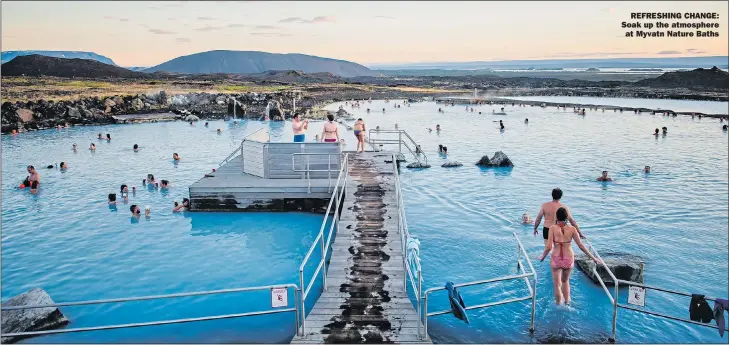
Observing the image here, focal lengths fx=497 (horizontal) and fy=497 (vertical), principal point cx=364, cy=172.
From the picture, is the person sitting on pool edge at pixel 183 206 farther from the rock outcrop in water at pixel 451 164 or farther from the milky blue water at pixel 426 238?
the rock outcrop in water at pixel 451 164

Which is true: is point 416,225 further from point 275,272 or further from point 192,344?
point 192,344

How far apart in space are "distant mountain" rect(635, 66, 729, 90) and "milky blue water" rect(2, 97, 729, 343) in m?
65.9

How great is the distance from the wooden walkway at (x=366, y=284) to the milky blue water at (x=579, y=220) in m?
1.46

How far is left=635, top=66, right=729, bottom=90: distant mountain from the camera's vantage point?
3393 inches

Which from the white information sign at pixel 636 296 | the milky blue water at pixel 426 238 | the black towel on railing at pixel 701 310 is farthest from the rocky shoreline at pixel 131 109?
the black towel on railing at pixel 701 310

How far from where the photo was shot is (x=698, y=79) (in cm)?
9431

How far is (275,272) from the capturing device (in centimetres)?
1397

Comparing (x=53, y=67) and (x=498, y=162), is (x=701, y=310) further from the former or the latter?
(x=53, y=67)

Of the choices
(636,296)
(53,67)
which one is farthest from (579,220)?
(53,67)

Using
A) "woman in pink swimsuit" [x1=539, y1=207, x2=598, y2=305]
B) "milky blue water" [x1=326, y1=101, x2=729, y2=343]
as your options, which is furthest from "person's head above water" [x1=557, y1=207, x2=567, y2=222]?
"milky blue water" [x1=326, y1=101, x2=729, y2=343]

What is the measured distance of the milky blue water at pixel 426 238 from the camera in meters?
11.0

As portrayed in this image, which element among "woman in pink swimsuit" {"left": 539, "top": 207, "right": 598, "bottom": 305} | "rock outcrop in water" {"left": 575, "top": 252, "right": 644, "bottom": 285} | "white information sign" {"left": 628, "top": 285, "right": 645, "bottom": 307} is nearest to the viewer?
"white information sign" {"left": 628, "top": 285, "right": 645, "bottom": 307}

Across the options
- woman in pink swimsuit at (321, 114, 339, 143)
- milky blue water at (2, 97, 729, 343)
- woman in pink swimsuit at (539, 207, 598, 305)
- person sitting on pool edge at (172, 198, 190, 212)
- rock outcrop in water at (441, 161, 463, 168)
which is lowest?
milky blue water at (2, 97, 729, 343)

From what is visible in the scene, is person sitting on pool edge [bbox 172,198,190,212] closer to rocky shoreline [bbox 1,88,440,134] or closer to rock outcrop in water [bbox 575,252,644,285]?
rock outcrop in water [bbox 575,252,644,285]
